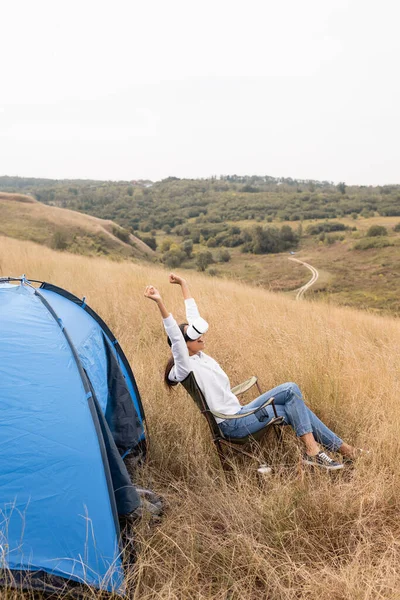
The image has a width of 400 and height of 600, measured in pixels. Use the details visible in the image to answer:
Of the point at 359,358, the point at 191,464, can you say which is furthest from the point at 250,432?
the point at 359,358

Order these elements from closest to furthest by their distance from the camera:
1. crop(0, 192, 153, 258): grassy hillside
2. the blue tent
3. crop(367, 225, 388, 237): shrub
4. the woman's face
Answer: the blue tent, the woman's face, crop(0, 192, 153, 258): grassy hillside, crop(367, 225, 388, 237): shrub

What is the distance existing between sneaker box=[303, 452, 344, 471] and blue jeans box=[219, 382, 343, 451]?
0.18 m

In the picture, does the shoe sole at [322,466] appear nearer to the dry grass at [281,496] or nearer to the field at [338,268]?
the dry grass at [281,496]

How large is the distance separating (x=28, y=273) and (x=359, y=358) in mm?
7943

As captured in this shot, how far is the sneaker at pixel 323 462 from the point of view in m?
3.24

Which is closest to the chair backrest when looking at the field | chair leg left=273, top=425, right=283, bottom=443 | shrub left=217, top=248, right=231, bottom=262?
chair leg left=273, top=425, right=283, bottom=443

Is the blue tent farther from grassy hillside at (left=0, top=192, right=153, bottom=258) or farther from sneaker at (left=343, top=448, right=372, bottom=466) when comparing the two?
grassy hillside at (left=0, top=192, right=153, bottom=258)

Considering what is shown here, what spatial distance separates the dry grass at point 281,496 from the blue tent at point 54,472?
0.24 m

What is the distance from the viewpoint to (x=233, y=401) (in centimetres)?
368

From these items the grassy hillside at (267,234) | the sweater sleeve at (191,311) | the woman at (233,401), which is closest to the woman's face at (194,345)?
the woman at (233,401)

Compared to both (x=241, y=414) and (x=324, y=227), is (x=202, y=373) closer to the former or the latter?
(x=241, y=414)

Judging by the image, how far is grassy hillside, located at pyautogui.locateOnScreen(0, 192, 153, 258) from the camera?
22297 millimetres

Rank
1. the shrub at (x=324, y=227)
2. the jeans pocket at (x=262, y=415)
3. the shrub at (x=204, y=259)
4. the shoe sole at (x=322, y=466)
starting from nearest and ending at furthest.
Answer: the shoe sole at (x=322, y=466) → the jeans pocket at (x=262, y=415) → the shrub at (x=204, y=259) → the shrub at (x=324, y=227)

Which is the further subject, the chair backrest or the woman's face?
the woman's face
